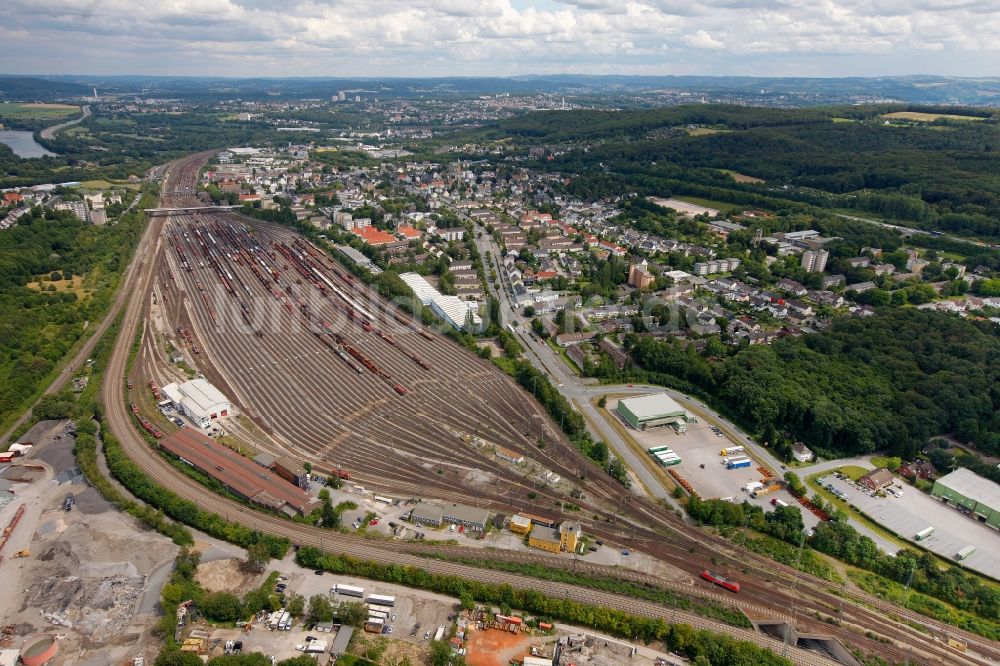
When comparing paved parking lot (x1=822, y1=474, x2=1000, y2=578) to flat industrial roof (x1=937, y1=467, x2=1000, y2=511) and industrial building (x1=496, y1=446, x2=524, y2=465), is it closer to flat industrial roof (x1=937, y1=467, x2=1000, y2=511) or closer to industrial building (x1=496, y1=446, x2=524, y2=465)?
flat industrial roof (x1=937, y1=467, x2=1000, y2=511)

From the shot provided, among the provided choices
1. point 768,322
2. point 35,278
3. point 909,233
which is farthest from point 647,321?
point 35,278

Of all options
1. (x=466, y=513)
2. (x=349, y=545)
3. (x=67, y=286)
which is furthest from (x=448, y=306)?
(x=67, y=286)

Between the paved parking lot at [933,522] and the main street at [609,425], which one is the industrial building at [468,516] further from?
the paved parking lot at [933,522]

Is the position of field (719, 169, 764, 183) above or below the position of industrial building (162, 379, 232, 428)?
above

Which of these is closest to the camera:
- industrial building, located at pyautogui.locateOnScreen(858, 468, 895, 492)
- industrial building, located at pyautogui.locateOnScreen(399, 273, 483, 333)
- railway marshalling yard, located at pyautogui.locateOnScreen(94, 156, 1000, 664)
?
railway marshalling yard, located at pyautogui.locateOnScreen(94, 156, 1000, 664)

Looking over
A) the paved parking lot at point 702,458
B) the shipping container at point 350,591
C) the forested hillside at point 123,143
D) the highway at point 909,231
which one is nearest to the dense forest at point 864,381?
the paved parking lot at point 702,458

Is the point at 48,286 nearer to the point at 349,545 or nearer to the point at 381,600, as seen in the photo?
the point at 349,545

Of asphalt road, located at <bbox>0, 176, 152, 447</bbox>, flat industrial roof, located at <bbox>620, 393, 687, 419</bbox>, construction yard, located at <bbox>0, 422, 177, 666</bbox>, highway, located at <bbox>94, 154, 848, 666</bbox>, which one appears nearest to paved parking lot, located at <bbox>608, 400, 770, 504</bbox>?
flat industrial roof, located at <bbox>620, 393, 687, 419</bbox>
